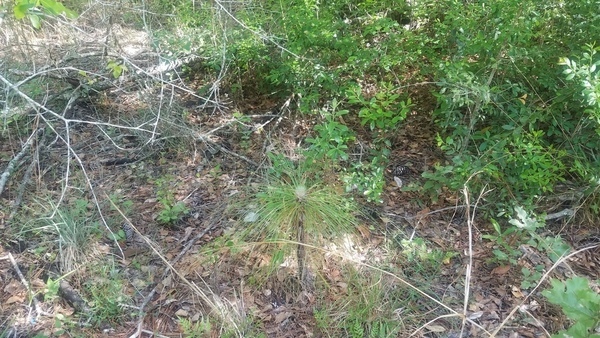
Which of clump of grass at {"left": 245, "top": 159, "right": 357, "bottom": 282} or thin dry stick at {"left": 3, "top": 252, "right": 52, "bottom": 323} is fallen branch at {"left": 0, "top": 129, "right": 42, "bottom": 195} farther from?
clump of grass at {"left": 245, "top": 159, "right": 357, "bottom": 282}

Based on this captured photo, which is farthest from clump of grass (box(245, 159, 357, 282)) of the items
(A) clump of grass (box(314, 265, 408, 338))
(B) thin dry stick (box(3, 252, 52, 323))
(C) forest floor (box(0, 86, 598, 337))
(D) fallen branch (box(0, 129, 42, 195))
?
(D) fallen branch (box(0, 129, 42, 195))

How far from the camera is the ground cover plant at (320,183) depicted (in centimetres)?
260

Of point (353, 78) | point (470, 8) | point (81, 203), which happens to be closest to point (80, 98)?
point (81, 203)

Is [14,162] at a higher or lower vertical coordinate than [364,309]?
higher

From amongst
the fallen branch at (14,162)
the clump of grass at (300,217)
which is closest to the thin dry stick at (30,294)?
the fallen branch at (14,162)

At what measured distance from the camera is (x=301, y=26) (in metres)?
3.34

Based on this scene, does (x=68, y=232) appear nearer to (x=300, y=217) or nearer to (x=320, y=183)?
(x=300, y=217)

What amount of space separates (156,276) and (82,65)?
7.60 feet

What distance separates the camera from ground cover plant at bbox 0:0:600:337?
2.60m

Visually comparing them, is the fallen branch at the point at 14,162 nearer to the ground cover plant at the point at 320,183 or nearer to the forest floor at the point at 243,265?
the ground cover plant at the point at 320,183

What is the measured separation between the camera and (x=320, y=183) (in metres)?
3.04

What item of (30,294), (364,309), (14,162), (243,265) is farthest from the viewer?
(14,162)

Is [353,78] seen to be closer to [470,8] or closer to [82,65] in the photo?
[470,8]

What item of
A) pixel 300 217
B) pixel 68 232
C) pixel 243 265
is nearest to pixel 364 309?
pixel 300 217
